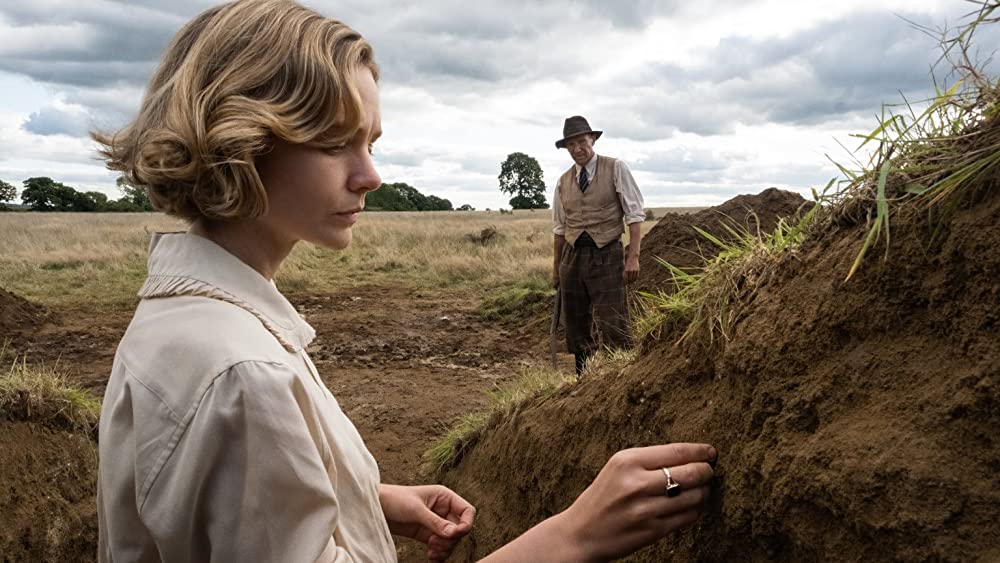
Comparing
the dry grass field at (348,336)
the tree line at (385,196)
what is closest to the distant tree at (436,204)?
the tree line at (385,196)

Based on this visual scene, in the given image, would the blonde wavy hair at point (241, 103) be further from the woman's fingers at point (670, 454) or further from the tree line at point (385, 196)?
the tree line at point (385, 196)

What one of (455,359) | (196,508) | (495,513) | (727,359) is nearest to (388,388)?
(455,359)

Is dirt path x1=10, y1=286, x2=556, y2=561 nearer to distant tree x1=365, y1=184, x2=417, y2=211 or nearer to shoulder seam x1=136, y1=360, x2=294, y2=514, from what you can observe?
shoulder seam x1=136, y1=360, x2=294, y2=514

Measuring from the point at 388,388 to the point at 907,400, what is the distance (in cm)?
659

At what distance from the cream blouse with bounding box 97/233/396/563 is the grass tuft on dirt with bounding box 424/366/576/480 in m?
2.68

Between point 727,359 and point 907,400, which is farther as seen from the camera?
point 727,359

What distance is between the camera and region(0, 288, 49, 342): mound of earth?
11.0 meters

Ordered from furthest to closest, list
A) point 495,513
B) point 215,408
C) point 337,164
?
point 495,513 → point 337,164 → point 215,408

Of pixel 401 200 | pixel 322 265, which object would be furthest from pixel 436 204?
pixel 322 265

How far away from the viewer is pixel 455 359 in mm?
9266

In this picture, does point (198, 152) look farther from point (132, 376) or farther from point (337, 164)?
point (132, 376)

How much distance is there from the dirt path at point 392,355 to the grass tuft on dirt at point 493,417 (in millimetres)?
244

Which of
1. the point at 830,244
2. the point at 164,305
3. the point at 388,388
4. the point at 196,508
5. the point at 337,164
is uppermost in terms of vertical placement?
the point at 337,164

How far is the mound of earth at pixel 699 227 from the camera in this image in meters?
9.09
